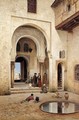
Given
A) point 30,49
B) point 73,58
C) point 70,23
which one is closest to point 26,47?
point 30,49

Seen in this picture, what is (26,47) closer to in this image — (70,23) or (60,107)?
(70,23)

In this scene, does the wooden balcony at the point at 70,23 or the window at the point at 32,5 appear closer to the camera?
the wooden balcony at the point at 70,23

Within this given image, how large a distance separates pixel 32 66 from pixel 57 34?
5.40m

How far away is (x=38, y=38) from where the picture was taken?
14195mm

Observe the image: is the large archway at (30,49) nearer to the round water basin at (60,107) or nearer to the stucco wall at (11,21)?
the stucco wall at (11,21)

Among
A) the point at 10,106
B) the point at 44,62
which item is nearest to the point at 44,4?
the point at 44,62

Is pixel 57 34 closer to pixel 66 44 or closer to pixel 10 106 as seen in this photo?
pixel 66 44

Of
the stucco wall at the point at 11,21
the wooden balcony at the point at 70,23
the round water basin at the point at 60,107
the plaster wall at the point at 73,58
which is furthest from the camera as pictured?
the plaster wall at the point at 73,58

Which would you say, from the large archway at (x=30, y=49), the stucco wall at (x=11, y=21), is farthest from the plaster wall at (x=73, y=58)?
the large archway at (x=30, y=49)

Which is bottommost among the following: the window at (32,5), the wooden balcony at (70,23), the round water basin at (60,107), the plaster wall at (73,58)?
the round water basin at (60,107)

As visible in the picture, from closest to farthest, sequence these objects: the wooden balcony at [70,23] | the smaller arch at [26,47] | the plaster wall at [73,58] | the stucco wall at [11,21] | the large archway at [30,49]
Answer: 1. the wooden balcony at [70,23]
2. the stucco wall at [11,21]
3. the plaster wall at [73,58]
4. the large archway at [30,49]
5. the smaller arch at [26,47]

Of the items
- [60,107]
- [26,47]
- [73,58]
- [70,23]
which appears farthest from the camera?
[26,47]

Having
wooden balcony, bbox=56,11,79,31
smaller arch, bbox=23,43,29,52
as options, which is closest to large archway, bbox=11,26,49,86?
smaller arch, bbox=23,43,29,52

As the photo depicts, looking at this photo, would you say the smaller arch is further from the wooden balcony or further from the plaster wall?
the plaster wall
